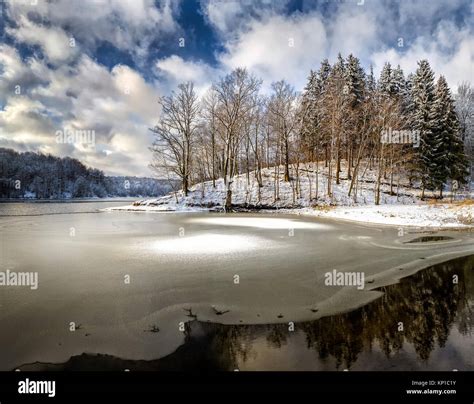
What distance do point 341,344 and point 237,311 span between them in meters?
1.78

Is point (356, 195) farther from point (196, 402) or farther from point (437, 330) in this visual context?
point (196, 402)

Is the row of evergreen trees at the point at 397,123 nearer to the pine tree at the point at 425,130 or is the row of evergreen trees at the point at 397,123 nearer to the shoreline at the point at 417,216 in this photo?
the pine tree at the point at 425,130

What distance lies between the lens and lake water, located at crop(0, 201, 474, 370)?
3.51 meters

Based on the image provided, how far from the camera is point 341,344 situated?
3.75 meters

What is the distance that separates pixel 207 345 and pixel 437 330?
135 inches

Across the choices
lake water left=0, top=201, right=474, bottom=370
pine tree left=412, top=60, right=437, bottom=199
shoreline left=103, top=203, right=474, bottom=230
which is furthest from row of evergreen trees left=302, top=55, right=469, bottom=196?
lake water left=0, top=201, right=474, bottom=370

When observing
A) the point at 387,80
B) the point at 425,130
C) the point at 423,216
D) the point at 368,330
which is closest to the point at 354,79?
the point at 387,80

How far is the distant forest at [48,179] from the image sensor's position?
9966cm

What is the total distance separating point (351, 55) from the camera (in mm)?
46875

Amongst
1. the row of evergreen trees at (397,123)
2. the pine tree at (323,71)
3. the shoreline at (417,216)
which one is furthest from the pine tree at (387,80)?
the shoreline at (417,216)

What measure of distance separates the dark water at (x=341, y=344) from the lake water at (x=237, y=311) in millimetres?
16

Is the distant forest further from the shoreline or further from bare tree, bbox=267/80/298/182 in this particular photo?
the shoreline

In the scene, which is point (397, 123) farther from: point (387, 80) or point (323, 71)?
point (323, 71)

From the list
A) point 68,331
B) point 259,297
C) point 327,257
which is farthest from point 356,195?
point 68,331
